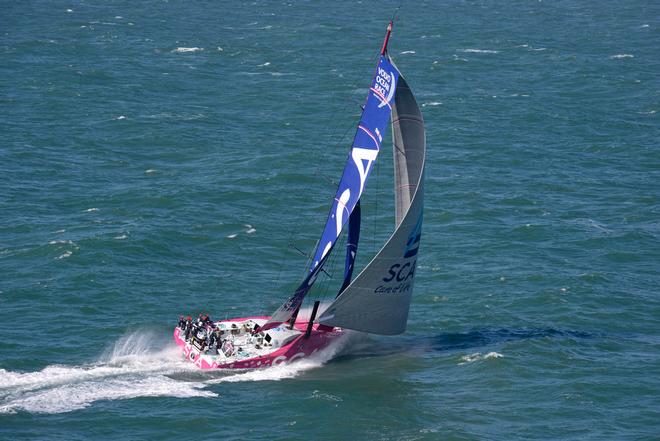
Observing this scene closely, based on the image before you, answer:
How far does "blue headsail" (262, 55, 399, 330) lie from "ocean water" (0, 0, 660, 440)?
13.0 feet

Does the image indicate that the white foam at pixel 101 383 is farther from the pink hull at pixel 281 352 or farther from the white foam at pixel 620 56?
the white foam at pixel 620 56

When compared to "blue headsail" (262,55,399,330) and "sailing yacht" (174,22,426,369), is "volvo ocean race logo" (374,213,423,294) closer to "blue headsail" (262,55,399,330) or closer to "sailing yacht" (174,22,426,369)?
"sailing yacht" (174,22,426,369)

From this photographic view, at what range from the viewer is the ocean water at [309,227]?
48.9 m

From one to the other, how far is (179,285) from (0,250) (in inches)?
449

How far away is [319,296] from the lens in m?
63.1

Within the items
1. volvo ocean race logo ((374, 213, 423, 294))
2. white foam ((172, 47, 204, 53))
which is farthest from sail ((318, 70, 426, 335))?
white foam ((172, 47, 204, 53))

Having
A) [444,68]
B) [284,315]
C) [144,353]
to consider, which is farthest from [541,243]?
[444,68]

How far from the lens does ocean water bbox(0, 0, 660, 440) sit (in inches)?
1927

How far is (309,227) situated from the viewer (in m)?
72.4

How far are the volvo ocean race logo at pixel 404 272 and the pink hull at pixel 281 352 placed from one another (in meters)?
3.97

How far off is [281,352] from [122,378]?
7.21 metres

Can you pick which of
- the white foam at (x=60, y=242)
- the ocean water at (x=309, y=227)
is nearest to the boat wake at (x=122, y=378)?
the ocean water at (x=309, y=227)

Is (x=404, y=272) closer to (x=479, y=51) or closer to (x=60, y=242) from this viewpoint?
(x=60, y=242)

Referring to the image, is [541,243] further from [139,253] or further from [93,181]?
[93,181]
